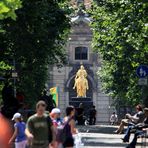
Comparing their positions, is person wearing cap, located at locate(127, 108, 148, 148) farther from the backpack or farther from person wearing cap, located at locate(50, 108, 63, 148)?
the backpack

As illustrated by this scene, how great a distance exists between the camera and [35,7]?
32219 millimetres

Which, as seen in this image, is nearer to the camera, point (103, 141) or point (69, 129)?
point (69, 129)

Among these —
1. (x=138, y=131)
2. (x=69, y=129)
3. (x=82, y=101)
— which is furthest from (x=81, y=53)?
(x=69, y=129)

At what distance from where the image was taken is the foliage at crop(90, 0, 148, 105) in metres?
33.5

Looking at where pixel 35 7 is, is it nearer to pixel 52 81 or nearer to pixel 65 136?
pixel 65 136

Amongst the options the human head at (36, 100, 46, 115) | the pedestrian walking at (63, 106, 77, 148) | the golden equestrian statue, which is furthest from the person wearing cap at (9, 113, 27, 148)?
the golden equestrian statue

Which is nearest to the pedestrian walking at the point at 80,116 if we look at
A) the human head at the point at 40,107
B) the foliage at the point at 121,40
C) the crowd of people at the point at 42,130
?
the foliage at the point at 121,40

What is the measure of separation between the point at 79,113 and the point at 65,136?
36734mm

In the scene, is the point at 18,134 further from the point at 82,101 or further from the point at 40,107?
the point at 82,101

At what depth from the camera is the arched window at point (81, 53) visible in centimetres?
8750

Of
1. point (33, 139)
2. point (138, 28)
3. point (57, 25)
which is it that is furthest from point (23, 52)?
point (33, 139)

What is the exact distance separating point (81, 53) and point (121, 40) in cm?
4710

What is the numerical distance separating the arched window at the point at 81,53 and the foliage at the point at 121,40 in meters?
23.3

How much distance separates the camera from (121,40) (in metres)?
40.9
